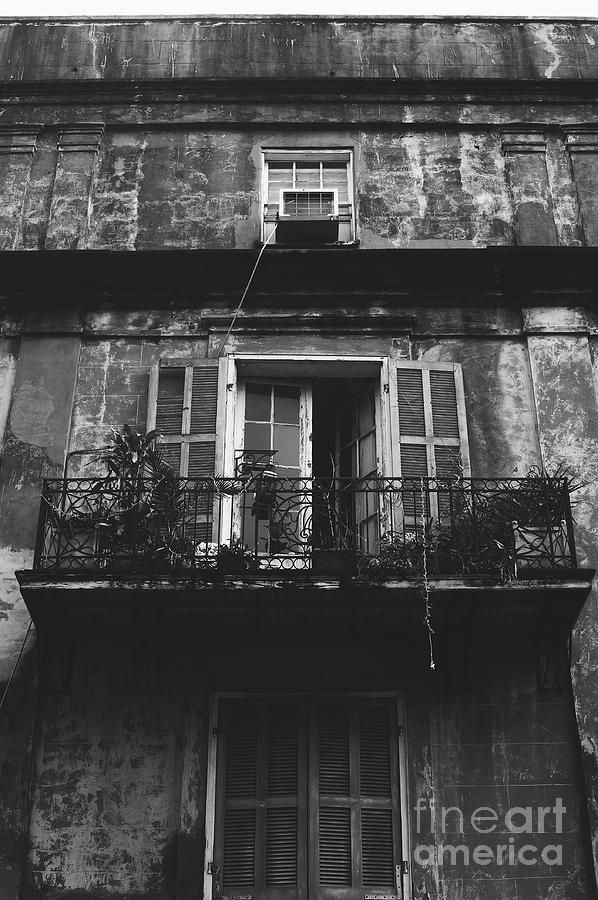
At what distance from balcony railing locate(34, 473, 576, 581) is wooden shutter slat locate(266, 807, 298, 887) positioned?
72.5 inches

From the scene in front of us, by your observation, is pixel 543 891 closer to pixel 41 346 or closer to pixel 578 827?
pixel 578 827

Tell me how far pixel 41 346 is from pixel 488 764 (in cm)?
539

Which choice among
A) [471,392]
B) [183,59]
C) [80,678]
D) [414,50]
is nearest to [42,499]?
[80,678]

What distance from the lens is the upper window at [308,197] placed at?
10.8 metres

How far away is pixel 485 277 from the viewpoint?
33.8ft

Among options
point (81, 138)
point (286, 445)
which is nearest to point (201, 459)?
point (286, 445)

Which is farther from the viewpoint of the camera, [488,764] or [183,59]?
[183,59]

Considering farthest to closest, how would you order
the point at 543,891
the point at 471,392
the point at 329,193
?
the point at 329,193
the point at 471,392
the point at 543,891

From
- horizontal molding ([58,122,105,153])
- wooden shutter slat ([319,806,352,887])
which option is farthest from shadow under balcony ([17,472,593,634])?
horizontal molding ([58,122,105,153])

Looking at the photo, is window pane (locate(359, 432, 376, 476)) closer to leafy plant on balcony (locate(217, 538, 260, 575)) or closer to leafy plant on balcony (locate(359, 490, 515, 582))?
leafy plant on balcony (locate(359, 490, 515, 582))

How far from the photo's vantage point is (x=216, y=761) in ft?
27.0

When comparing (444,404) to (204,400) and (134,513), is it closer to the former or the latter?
(204,400)

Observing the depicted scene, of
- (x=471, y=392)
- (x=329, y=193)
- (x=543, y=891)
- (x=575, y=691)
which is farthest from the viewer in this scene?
(x=329, y=193)

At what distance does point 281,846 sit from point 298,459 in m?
3.33
